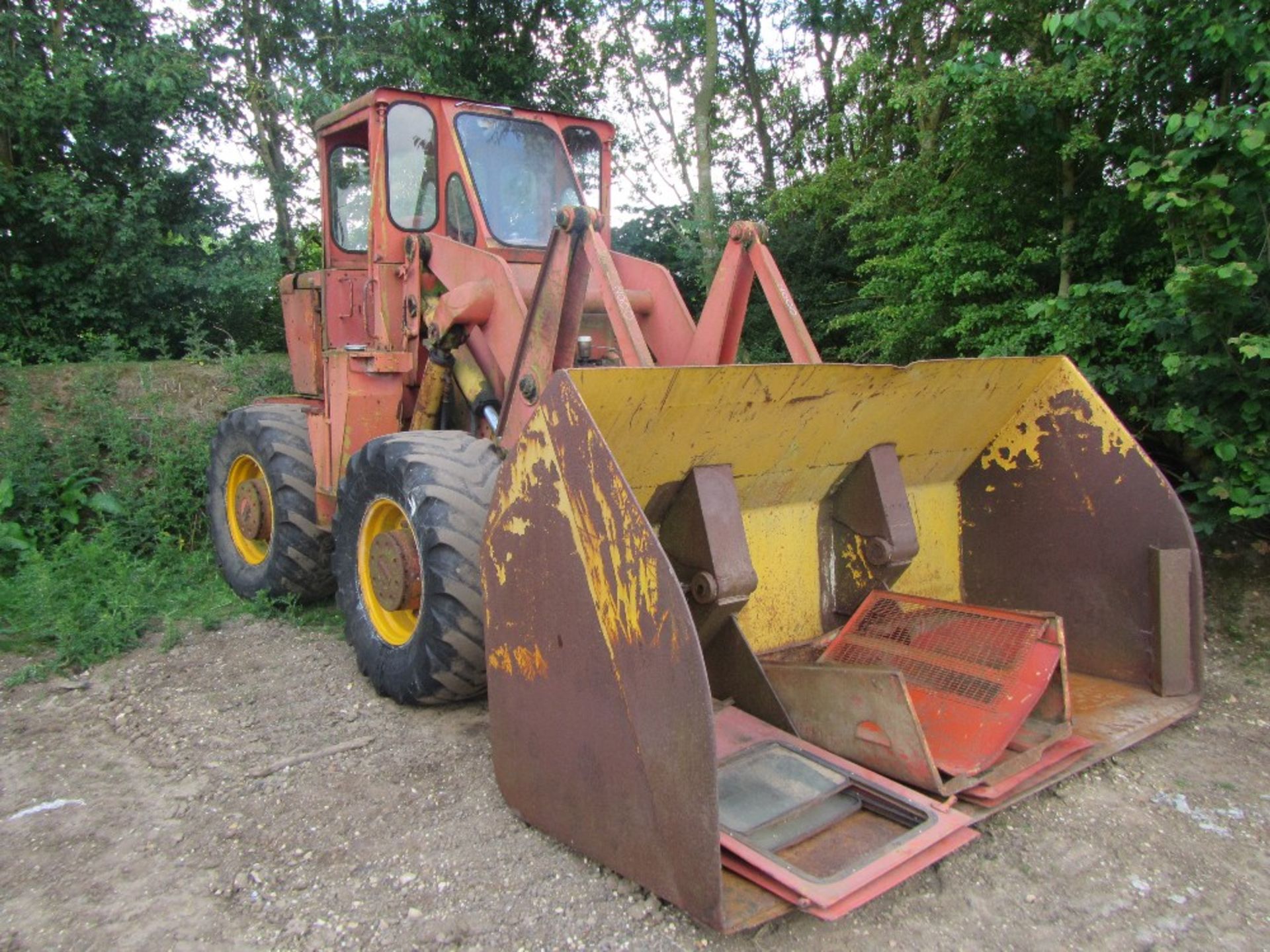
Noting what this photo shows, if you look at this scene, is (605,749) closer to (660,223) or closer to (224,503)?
(224,503)

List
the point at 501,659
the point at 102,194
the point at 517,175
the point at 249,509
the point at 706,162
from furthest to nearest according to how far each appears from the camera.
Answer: the point at 706,162
the point at 102,194
the point at 249,509
the point at 517,175
the point at 501,659

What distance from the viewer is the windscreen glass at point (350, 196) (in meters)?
5.18

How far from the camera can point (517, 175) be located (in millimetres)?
4828

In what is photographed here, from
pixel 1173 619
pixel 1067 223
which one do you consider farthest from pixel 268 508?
pixel 1067 223

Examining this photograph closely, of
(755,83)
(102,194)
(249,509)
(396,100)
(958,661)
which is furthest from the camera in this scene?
(755,83)

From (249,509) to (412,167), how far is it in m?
2.17

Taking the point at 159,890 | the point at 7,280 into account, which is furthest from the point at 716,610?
the point at 7,280

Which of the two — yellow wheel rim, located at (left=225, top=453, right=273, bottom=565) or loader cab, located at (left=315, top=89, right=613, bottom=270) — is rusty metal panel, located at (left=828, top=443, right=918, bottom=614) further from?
yellow wheel rim, located at (left=225, top=453, right=273, bottom=565)

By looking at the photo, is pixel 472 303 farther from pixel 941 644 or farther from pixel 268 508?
pixel 941 644

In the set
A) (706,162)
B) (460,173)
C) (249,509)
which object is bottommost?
(249,509)

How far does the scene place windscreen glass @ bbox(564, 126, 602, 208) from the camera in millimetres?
5137

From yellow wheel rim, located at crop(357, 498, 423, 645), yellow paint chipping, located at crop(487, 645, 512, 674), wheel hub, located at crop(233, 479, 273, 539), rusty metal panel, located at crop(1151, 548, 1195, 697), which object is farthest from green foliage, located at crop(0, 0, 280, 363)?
rusty metal panel, located at crop(1151, 548, 1195, 697)

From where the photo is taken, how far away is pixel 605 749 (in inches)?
102

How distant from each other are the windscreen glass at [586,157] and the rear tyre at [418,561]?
Result: 187 centimetres
